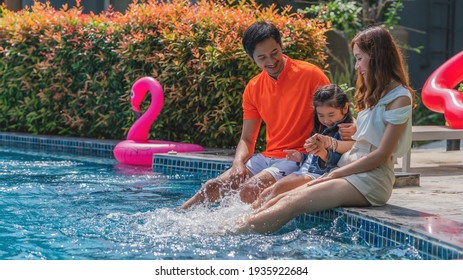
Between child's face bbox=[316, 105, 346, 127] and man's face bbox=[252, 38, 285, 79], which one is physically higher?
man's face bbox=[252, 38, 285, 79]

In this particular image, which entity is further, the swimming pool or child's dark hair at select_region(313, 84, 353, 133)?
child's dark hair at select_region(313, 84, 353, 133)

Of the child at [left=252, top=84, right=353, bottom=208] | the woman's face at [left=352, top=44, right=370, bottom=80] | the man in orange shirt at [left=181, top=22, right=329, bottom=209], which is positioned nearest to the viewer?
the woman's face at [left=352, top=44, right=370, bottom=80]

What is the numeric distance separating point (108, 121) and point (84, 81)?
0.74 m

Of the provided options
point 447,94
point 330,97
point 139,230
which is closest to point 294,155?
point 330,97

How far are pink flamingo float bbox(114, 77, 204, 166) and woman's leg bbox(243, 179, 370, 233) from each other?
4.16 m

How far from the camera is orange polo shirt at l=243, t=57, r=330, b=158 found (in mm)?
5664

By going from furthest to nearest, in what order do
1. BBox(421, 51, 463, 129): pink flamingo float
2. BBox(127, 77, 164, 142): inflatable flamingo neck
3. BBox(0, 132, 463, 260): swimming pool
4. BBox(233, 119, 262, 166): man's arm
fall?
BBox(127, 77, 164, 142): inflatable flamingo neck < BBox(421, 51, 463, 129): pink flamingo float < BBox(233, 119, 262, 166): man's arm < BBox(0, 132, 463, 260): swimming pool

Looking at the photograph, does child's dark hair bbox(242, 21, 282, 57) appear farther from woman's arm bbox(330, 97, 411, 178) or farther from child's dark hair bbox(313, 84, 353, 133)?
woman's arm bbox(330, 97, 411, 178)

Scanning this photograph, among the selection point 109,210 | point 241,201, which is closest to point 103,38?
point 109,210

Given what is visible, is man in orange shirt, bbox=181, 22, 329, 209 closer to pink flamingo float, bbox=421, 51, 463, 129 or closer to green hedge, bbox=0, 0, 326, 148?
pink flamingo float, bbox=421, 51, 463, 129

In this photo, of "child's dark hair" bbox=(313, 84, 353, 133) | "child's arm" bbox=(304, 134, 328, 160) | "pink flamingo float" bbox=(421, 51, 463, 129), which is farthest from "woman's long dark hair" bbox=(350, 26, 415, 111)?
"pink flamingo float" bbox=(421, 51, 463, 129)

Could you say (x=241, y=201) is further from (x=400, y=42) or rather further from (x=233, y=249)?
(x=400, y=42)

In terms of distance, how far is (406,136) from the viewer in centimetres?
493

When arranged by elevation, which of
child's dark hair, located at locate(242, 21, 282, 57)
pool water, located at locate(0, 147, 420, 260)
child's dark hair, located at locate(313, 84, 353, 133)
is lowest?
pool water, located at locate(0, 147, 420, 260)
